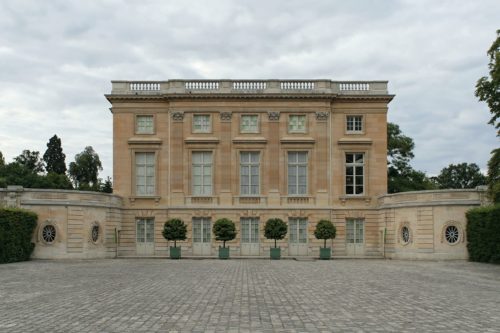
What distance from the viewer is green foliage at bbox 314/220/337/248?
3732 centimetres

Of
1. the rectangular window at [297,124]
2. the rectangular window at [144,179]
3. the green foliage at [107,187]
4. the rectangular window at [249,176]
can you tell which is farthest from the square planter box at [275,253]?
the green foliage at [107,187]

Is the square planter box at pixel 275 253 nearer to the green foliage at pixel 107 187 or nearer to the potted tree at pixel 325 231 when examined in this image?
the potted tree at pixel 325 231

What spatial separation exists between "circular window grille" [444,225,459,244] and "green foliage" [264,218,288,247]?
941cm

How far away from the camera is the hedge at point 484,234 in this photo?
30.2 m

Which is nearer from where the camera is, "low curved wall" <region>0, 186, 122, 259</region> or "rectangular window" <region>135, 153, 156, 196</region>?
"low curved wall" <region>0, 186, 122, 259</region>

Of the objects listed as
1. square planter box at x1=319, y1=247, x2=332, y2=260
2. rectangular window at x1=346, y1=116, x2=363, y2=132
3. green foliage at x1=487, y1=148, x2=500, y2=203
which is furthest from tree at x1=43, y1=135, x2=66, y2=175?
green foliage at x1=487, y1=148, x2=500, y2=203

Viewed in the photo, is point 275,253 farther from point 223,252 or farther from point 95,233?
point 95,233

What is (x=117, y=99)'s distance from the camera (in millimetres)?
41719

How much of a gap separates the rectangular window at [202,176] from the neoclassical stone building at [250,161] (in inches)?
2.7

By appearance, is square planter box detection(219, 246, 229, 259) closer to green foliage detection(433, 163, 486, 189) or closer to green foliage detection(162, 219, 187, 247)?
green foliage detection(162, 219, 187, 247)

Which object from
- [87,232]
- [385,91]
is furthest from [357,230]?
[87,232]

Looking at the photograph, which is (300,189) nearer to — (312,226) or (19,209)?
(312,226)

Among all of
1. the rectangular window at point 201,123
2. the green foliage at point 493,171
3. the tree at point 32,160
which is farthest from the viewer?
the tree at point 32,160

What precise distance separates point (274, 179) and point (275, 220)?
15.0 ft
